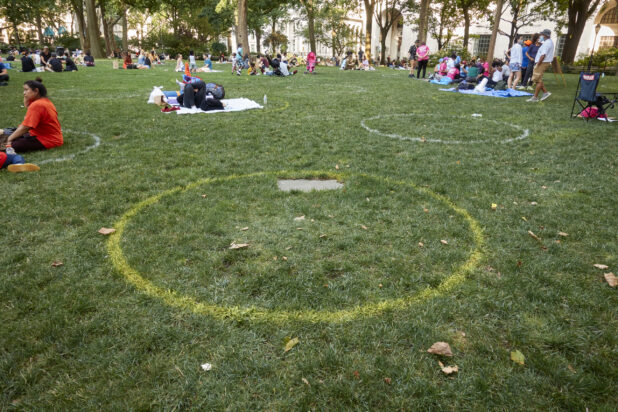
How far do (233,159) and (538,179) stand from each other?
483cm

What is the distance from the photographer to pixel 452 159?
259 inches

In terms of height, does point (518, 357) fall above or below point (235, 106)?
below

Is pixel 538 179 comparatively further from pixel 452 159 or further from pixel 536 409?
pixel 536 409

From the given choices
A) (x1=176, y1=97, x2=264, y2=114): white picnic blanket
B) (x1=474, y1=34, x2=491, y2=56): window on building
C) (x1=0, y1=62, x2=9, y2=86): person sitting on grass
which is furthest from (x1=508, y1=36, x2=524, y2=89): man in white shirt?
(x1=474, y1=34, x2=491, y2=56): window on building

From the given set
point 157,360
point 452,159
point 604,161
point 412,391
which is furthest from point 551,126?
point 157,360

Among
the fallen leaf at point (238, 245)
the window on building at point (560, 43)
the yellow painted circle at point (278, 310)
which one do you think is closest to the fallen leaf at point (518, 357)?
the yellow painted circle at point (278, 310)

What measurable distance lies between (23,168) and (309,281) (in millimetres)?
5085

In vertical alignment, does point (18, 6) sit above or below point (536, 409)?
above

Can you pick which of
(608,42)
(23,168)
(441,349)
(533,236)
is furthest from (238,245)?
(608,42)

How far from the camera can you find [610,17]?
112 ft

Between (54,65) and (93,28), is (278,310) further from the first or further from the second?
(93,28)

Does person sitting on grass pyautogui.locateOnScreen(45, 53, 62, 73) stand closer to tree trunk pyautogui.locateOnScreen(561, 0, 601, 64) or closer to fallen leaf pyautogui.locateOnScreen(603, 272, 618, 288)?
fallen leaf pyautogui.locateOnScreen(603, 272, 618, 288)

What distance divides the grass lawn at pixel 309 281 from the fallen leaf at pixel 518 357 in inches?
1.7

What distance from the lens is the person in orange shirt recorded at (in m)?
6.59
